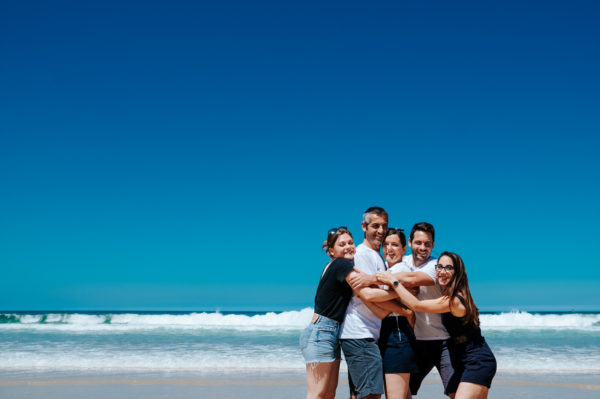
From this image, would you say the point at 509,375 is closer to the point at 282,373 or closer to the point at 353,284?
the point at 282,373

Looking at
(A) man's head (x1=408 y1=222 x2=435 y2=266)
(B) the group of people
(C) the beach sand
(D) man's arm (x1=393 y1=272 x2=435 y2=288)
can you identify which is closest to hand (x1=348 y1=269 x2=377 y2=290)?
(B) the group of people

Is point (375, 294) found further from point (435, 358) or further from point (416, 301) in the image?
point (435, 358)

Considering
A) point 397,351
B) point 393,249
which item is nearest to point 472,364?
point 397,351

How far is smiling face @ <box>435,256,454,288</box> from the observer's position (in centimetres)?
384

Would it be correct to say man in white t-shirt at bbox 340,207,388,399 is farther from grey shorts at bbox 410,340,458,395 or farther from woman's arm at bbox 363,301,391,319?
grey shorts at bbox 410,340,458,395

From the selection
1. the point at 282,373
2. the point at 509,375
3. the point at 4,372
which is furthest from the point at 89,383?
the point at 509,375

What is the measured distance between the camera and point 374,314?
3824 mm

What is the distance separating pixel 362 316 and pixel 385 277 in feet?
1.22

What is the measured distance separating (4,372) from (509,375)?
958cm

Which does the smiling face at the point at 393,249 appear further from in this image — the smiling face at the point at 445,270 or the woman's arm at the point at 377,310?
the woman's arm at the point at 377,310

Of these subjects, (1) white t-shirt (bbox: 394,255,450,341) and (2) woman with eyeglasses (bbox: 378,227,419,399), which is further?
(1) white t-shirt (bbox: 394,255,450,341)

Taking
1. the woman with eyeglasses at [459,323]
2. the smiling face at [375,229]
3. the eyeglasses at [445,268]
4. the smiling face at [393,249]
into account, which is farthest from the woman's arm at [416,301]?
the smiling face at [393,249]

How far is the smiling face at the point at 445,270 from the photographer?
12.6 ft

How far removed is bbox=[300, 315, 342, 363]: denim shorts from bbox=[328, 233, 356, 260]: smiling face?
53 cm
